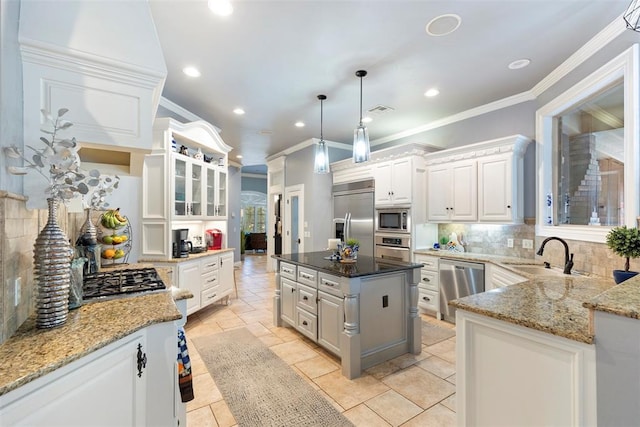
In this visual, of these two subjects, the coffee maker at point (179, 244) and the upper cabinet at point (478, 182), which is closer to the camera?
the upper cabinet at point (478, 182)

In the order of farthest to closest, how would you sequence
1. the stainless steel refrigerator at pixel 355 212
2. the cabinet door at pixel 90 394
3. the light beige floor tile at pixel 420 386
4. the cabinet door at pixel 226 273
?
1. the stainless steel refrigerator at pixel 355 212
2. the cabinet door at pixel 226 273
3. the light beige floor tile at pixel 420 386
4. the cabinet door at pixel 90 394

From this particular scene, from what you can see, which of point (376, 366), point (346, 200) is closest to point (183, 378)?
point (376, 366)

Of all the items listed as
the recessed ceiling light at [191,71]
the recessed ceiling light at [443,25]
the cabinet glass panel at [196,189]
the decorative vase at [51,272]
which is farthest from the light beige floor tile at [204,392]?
the recessed ceiling light at [443,25]

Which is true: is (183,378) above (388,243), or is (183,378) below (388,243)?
below

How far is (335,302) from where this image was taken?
8.57ft

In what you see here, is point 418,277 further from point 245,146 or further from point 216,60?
point 245,146

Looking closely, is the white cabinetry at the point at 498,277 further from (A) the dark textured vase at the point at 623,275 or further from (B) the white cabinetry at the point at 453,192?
(A) the dark textured vase at the point at 623,275

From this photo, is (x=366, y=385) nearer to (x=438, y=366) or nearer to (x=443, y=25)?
(x=438, y=366)

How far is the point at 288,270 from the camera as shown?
132 inches

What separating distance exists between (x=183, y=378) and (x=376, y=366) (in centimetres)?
171

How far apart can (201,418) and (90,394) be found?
1.19 meters

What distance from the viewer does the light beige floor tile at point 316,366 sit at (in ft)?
8.25

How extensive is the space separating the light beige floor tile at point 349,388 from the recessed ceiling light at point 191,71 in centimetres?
321

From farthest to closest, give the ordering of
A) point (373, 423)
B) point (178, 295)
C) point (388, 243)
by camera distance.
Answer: point (388, 243) < point (373, 423) < point (178, 295)
